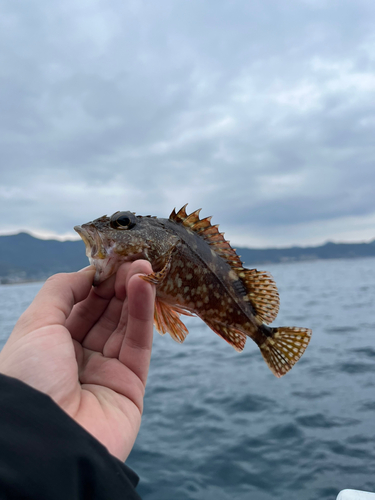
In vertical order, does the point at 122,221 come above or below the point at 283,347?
above

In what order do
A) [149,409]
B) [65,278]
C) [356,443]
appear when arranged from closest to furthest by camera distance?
[65,278]
[356,443]
[149,409]

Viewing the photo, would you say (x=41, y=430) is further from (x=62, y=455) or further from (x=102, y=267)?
(x=102, y=267)

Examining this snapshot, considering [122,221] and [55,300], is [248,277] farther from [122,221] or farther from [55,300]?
[55,300]

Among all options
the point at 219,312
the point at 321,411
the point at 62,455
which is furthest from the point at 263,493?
the point at 62,455

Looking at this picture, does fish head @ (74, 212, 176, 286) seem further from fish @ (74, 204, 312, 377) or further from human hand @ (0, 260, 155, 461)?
human hand @ (0, 260, 155, 461)

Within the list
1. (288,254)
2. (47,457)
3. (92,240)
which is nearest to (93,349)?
(92,240)

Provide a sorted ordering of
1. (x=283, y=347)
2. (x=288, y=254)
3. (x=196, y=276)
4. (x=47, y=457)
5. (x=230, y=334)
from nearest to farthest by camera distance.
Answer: (x=47, y=457) < (x=196, y=276) < (x=230, y=334) < (x=283, y=347) < (x=288, y=254)

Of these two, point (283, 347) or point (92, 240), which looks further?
point (283, 347)
